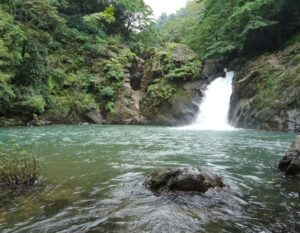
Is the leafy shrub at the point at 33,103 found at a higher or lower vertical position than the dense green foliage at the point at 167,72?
lower

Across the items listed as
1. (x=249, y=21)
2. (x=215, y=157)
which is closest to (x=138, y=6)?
(x=249, y=21)

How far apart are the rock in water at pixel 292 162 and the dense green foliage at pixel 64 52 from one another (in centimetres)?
1711

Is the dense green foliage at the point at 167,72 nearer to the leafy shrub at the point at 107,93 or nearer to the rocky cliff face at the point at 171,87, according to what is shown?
the rocky cliff face at the point at 171,87

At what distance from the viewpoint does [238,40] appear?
25844 millimetres

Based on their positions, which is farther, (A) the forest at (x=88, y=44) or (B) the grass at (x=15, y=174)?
(A) the forest at (x=88, y=44)

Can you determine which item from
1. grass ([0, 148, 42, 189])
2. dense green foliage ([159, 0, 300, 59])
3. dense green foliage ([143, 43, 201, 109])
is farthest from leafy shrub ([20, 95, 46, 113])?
grass ([0, 148, 42, 189])

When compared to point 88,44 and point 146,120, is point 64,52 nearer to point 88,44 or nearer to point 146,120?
point 88,44

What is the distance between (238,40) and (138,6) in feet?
45.5

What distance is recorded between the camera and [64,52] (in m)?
30.0

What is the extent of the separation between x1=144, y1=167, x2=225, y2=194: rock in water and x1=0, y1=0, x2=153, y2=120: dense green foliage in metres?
16.4

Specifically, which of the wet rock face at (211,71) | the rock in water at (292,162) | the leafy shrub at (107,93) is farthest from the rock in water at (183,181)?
the wet rock face at (211,71)

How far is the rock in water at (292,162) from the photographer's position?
23.9 feet

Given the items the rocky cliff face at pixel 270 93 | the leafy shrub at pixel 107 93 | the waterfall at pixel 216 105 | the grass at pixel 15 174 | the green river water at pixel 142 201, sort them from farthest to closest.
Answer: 1. the leafy shrub at pixel 107 93
2. the waterfall at pixel 216 105
3. the rocky cliff face at pixel 270 93
4. the grass at pixel 15 174
5. the green river water at pixel 142 201

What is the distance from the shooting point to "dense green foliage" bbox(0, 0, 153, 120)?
71.1 feet
